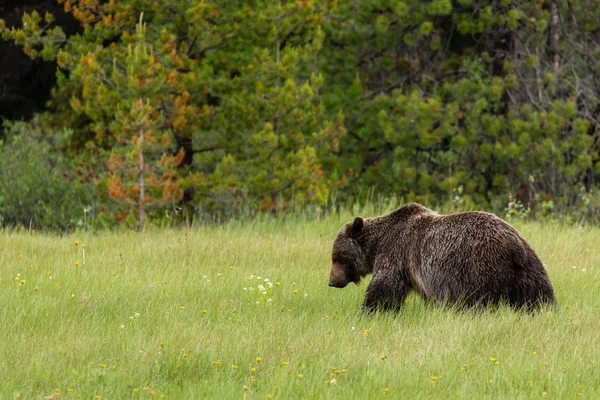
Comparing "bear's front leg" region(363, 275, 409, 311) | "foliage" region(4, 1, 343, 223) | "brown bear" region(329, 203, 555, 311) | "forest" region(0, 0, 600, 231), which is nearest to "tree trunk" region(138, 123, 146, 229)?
"forest" region(0, 0, 600, 231)

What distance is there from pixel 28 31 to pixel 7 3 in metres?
1.78

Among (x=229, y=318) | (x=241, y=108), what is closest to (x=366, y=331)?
(x=229, y=318)

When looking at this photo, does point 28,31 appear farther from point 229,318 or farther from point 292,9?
point 229,318

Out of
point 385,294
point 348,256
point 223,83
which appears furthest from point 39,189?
point 385,294

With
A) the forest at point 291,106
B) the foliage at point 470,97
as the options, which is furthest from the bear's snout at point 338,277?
the foliage at point 470,97

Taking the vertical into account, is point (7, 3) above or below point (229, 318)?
above

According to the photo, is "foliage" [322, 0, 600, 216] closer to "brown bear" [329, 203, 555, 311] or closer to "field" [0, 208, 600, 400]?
"field" [0, 208, 600, 400]

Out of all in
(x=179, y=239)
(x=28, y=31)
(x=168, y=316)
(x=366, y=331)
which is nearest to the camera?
(x=366, y=331)

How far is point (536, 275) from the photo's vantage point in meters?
7.14

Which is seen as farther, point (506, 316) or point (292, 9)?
point (292, 9)

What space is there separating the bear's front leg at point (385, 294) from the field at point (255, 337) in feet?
0.47

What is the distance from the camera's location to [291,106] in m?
15.8

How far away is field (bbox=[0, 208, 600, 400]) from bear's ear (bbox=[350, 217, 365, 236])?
24.8 inches

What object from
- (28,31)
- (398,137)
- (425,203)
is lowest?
(425,203)
